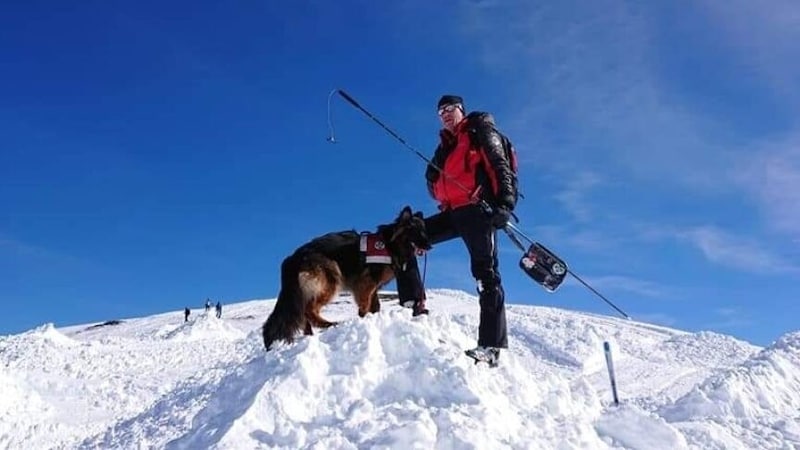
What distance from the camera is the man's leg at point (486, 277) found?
5484 millimetres

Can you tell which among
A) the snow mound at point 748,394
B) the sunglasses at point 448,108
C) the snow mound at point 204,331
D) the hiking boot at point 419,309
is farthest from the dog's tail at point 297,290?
the snow mound at point 204,331

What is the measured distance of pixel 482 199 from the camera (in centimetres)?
557

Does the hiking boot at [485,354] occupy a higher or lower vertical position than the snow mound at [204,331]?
lower

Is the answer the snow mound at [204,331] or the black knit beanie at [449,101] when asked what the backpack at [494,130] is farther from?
the snow mound at [204,331]

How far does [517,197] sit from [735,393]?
10.9 ft

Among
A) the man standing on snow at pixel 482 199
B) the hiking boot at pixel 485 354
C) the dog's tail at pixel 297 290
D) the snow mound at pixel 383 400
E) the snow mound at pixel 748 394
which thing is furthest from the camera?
the snow mound at pixel 748 394

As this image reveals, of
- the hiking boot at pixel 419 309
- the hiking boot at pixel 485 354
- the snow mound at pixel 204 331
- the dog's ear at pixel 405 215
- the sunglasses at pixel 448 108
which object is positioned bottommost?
the hiking boot at pixel 485 354

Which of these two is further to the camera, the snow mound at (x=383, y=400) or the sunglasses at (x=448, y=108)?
the sunglasses at (x=448, y=108)

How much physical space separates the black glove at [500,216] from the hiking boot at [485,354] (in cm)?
99

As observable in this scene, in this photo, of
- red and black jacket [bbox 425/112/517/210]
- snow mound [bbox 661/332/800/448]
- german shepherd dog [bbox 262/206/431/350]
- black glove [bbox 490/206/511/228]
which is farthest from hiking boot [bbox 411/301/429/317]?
snow mound [bbox 661/332/800/448]

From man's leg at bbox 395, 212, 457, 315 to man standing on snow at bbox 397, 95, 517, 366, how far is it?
0.22m

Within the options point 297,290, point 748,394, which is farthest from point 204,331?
point 748,394

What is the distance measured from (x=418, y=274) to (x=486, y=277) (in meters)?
1.01

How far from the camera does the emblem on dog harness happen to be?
20.8 ft
